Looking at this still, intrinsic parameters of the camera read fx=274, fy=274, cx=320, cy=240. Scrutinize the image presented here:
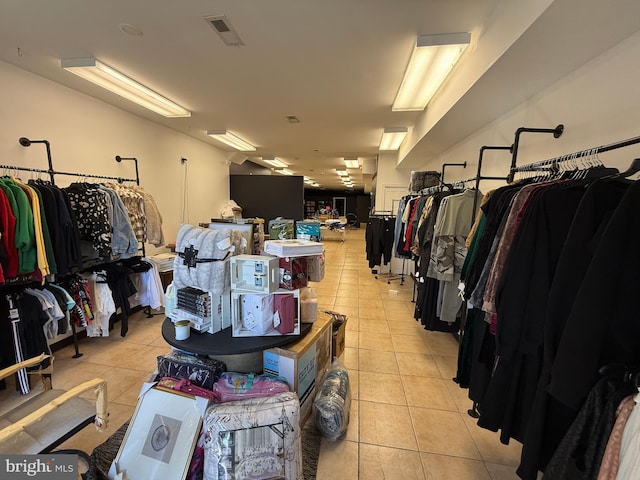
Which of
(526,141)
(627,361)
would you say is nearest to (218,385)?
(627,361)

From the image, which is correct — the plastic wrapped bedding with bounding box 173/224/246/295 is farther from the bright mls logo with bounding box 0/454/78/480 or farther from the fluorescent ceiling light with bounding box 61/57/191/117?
the fluorescent ceiling light with bounding box 61/57/191/117

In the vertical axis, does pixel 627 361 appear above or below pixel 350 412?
above

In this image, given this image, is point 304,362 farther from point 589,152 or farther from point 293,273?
point 589,152

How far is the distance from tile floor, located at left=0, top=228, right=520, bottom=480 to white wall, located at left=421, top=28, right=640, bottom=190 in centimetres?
194

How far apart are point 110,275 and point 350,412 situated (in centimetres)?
295

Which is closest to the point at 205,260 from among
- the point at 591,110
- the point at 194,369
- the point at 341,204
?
the point at 194,369

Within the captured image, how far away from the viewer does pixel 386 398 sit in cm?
228

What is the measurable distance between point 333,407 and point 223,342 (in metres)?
0.88

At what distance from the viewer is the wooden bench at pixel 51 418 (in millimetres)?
1207

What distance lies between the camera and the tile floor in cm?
171

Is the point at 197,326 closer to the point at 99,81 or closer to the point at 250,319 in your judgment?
the point at 250,319

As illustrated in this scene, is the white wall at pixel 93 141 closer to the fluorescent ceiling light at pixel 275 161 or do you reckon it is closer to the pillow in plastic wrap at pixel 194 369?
the fluorescent ceiling light at pixel 275 161

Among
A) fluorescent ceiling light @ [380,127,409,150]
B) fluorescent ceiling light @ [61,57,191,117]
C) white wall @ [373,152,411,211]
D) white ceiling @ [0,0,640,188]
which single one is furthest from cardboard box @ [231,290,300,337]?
white wall @ [373,152,411,211]

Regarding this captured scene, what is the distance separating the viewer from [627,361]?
2.88ft
